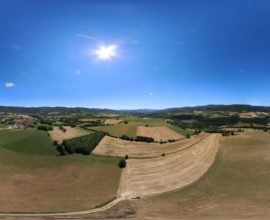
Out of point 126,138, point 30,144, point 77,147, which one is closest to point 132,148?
point 126,138

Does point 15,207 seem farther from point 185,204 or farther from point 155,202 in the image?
point 185,204

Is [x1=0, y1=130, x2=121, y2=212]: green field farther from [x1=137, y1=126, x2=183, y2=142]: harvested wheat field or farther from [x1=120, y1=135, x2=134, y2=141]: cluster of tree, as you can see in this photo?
[x1=137, y1=126, x2=183, y2=142]: harvested wheat field

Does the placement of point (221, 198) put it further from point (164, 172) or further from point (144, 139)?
point (144, 139)

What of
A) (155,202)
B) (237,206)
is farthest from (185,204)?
(237,206)

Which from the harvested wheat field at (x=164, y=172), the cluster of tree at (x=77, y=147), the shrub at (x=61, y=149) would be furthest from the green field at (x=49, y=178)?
the harvested wheat field at (x=164, y=172)

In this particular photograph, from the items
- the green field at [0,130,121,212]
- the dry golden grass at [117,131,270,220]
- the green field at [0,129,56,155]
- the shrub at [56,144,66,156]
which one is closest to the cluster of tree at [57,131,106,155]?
the shrub at [56,144,66,156]
